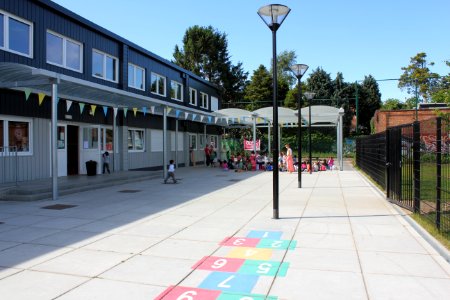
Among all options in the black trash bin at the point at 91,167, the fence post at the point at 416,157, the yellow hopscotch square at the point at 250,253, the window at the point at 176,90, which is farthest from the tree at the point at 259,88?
the yellow hopscotch square at the point at 250,253

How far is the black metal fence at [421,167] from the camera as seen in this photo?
6.73m

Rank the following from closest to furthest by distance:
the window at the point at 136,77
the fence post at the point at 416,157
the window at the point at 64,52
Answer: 1. the fence post at the point at 416,157
2. the window at the point at 64,52
3. the window at the point at 136,77

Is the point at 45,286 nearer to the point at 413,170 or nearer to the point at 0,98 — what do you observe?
the point at 413,170

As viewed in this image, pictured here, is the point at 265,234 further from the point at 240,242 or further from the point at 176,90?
the point at 176,90

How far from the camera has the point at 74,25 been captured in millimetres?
16531

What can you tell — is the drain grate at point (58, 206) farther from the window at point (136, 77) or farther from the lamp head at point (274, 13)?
the window at point (136, 77)

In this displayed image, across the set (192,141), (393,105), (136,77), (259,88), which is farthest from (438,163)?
(393,105)

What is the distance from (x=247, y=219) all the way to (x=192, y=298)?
4394mm

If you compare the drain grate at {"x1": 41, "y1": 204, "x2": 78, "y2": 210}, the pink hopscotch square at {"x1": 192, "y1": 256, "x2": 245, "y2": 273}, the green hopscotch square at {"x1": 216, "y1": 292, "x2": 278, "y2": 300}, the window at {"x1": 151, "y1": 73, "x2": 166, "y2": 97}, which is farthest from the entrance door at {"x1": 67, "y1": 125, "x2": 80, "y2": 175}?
the green hopscotch square at {"x1": 216, "y1": 292, "x2": 278, "y2": 300}

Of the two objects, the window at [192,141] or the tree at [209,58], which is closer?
the window at [192,141]

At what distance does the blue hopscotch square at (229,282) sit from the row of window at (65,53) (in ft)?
38.6

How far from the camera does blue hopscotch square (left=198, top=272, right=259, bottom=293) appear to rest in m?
4.38

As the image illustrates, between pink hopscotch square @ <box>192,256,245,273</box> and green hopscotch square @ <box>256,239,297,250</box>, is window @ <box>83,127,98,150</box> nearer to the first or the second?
green hopscotch square @ <box>256,239,297,250</box>

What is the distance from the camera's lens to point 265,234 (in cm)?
698
